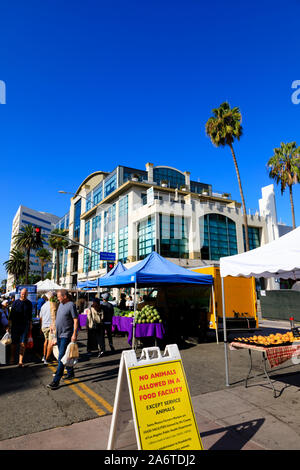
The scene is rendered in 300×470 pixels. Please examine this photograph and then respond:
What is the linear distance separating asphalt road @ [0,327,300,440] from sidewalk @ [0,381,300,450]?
31 cm

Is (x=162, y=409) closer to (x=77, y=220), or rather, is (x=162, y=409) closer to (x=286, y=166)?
(x=286, y=166)

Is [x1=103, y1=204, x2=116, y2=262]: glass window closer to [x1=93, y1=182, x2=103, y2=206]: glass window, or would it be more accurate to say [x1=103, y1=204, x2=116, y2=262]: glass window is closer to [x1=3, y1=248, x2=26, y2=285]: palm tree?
[x1=93, y1=182, x2=103, y2=206]: glass window

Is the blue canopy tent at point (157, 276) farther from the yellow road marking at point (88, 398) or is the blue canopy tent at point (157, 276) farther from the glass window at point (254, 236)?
the glass window at point (254, 236)

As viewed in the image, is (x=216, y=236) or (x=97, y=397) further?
(x=216, y=236)

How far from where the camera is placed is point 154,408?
2.94m

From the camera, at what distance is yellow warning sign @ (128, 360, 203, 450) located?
278 centimetres

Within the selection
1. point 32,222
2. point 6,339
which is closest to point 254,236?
point 6,339

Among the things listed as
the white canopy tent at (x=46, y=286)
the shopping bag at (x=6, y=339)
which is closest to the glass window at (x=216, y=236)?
the white canopy tent at (x=46, y=286)

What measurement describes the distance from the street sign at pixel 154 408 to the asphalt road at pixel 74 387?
5.08ft

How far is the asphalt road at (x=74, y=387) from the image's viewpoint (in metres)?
4.34

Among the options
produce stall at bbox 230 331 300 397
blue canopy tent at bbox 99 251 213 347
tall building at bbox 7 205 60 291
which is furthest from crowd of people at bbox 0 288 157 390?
tall building at bbox 7 205 60 291

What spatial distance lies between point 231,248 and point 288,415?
3462 centimetres

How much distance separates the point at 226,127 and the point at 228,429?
2875 cm

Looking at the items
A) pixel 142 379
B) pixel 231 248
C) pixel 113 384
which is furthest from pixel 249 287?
pixel 231 248
